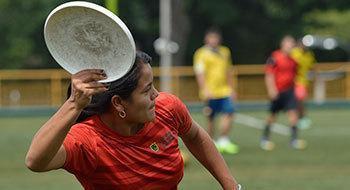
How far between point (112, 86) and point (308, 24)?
148 ft

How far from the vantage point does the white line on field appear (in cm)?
2147

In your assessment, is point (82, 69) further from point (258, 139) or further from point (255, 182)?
point (258, 139)

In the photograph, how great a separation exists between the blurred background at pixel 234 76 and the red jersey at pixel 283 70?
112cm

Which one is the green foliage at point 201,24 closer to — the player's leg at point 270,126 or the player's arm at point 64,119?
the player's leg at point 270,126

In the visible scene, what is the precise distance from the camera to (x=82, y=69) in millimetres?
4223

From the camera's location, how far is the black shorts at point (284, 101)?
17297mm

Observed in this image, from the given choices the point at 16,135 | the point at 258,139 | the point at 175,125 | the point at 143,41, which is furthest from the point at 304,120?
the point at 143,41

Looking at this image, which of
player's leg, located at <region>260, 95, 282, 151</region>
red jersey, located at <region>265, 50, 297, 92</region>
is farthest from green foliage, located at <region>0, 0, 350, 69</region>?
player's leg, located at <region>260, 95, 282, 151</region>

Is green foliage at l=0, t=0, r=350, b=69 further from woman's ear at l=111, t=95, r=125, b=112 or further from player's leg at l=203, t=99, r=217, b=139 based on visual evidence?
woman's ear at l=111, t=95, r=125, b=112

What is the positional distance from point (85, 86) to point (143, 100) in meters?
0.62

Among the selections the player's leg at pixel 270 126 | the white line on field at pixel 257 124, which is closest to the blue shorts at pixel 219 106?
the player's leg at pixel 270 126

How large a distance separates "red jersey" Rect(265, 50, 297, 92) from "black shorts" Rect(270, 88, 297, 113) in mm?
98

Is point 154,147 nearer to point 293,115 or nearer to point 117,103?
point 117,103

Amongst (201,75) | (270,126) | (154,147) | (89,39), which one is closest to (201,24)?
(270,126)
